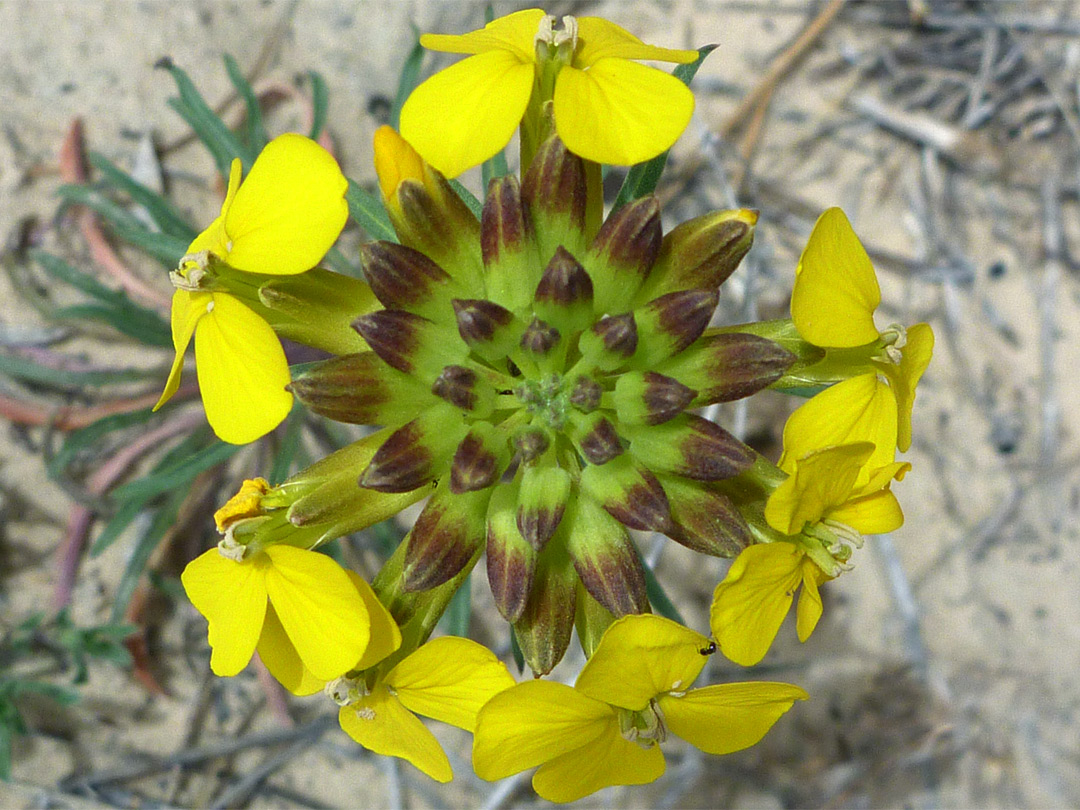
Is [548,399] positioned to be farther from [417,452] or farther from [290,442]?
[290,442]

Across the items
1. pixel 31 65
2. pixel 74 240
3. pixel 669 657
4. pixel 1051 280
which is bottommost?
pixel 1051 280

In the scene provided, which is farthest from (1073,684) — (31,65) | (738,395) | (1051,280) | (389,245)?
(31,65)

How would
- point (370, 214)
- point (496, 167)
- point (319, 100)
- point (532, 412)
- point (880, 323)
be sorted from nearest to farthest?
1. point (532, 412)
2. point (370, 214)
3. point (496, 167)
4. point (319, 100)
5. point (880, 323)

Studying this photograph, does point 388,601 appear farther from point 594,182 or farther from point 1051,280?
point 1051,280

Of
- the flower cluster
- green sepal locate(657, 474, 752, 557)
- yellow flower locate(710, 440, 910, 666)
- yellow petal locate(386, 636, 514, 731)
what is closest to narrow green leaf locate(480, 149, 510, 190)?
the flower cluster

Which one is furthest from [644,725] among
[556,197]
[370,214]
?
[370,214]
